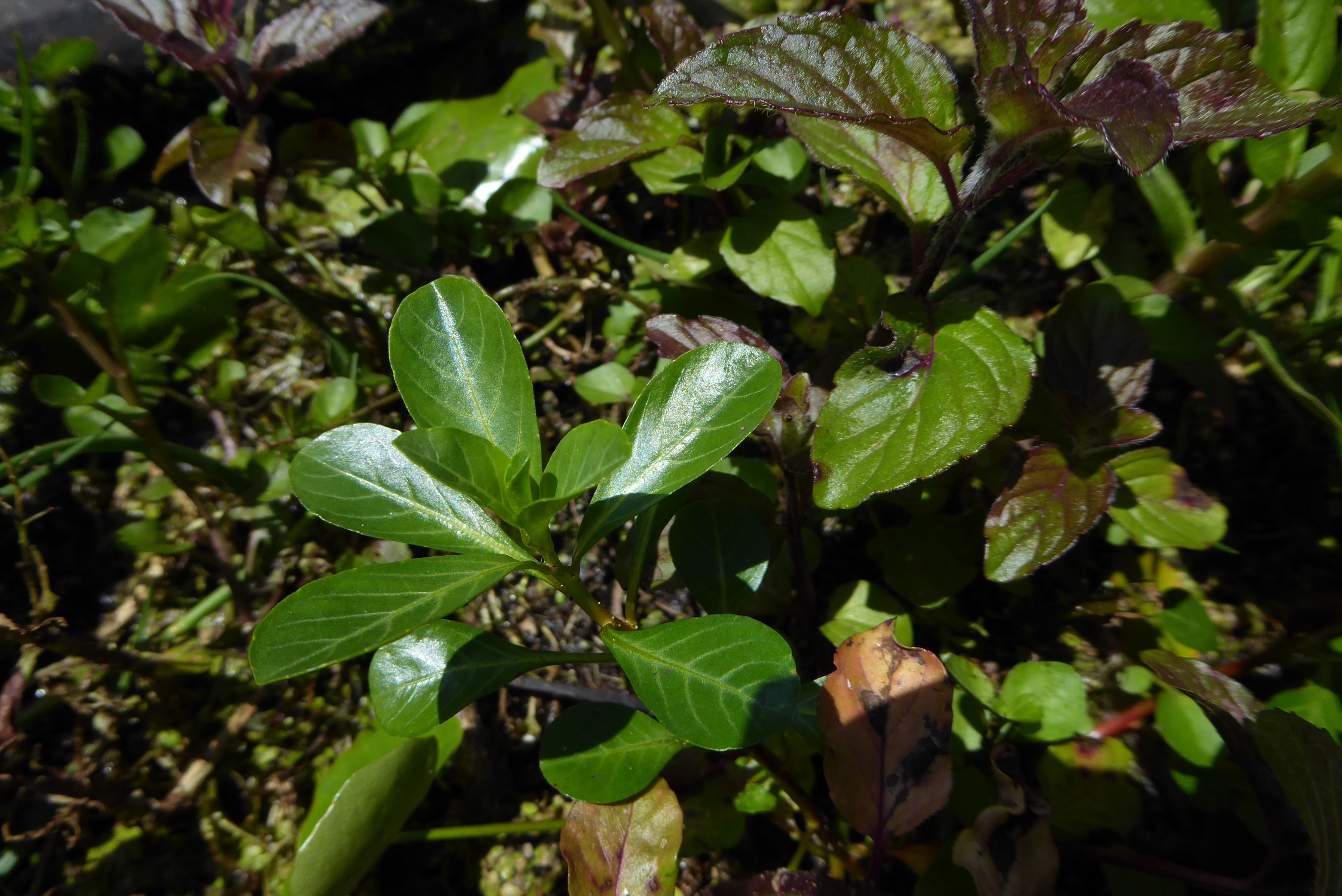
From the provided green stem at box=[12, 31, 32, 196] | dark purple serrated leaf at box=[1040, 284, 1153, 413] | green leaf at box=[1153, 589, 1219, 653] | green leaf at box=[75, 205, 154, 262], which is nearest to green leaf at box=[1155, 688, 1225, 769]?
green leaf at box=[1153, 589, 1219, 653]

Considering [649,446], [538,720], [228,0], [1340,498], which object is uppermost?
[228,0]

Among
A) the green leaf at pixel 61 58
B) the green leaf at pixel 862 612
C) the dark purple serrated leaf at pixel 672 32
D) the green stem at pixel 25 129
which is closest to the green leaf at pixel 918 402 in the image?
the green leaf at pixel 862 612

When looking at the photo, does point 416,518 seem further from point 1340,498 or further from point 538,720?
point 1340,498

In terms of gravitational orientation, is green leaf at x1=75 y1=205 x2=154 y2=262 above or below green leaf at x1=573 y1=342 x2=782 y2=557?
above

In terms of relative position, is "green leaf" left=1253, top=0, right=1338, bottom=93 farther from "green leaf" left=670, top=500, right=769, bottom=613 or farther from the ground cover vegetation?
"green leaf" left=670, top=500, right=769, bottom=613

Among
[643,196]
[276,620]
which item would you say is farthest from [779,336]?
[276,620]

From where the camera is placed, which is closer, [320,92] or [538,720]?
[538,720]

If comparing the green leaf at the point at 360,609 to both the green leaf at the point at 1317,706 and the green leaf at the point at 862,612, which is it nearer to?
the green leaf at the point at 862,612

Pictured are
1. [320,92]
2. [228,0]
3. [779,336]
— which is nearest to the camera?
[228,0]
